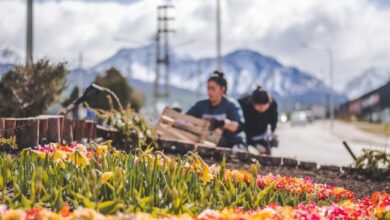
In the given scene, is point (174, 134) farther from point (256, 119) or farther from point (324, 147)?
point (324, 147)

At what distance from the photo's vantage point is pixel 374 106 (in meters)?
140

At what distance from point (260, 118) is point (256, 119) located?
7cm

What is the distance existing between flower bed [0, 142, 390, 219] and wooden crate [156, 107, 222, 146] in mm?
4114

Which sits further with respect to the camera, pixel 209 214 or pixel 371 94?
pixel 371 94

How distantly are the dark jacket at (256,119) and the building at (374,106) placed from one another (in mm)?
101103

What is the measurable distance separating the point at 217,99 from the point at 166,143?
1.32 m

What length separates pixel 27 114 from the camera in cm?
1044

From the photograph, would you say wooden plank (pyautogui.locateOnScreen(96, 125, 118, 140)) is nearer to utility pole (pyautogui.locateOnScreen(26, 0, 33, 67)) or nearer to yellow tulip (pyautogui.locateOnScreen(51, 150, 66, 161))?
yellow tulip (pyautogui.locateOnScreen(51, 150, 66, 161))

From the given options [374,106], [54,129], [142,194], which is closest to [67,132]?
[54,129]

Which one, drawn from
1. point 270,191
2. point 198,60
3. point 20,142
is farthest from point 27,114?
point 198,60

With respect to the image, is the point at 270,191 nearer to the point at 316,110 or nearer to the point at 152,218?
the point at 152,218


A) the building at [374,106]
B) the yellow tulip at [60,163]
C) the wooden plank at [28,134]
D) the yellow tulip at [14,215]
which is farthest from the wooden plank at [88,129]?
the building at [374,106]

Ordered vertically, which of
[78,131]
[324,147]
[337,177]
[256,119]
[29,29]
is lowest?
[324,147]

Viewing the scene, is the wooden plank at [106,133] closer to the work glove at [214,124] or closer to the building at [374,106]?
the work glove at [214,124]
